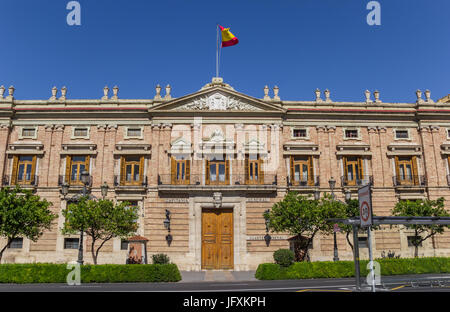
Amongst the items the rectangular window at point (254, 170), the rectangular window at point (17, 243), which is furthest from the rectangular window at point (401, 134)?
the rectangular window at point (17, 243)

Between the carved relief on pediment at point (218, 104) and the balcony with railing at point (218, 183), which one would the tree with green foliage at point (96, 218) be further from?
the carved relief on pediment at point (218, 104)

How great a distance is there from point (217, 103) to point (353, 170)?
41.9 ft

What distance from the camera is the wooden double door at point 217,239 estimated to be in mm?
27531

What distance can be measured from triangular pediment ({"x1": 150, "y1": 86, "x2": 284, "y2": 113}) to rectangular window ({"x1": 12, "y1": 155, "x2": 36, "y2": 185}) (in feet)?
36.0

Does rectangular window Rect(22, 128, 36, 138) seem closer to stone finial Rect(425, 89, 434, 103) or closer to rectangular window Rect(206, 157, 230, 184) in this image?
rectangular window Rect(206, 157, 230, 184)

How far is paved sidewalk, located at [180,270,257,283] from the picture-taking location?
22422 millimetres

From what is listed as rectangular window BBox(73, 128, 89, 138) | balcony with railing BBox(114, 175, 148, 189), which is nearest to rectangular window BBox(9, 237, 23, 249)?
balcony with railing BBox(114, 175, 148, 189)

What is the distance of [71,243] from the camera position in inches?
1120

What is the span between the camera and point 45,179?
29312mm

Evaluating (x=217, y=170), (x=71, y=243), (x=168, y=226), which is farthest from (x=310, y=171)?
(x=71, y=243)

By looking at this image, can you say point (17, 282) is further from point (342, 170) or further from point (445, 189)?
point (445, 189)

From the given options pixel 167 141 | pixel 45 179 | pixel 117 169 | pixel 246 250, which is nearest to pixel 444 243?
pixel 246 250
